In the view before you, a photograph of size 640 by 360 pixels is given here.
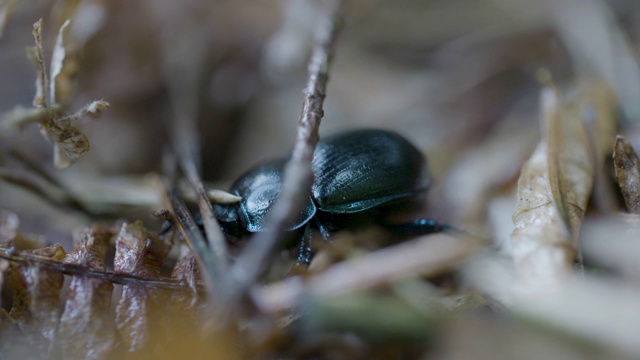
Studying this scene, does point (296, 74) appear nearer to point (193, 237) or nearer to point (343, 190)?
point (343, 190)

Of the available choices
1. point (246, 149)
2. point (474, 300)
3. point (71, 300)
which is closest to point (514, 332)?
point (474, 300)

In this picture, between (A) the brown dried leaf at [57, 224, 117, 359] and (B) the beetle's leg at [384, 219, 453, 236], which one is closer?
(A) the brown dried leaf at [57, 224, 117, 359]

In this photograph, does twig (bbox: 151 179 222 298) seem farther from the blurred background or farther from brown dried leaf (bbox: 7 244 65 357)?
the blurred background

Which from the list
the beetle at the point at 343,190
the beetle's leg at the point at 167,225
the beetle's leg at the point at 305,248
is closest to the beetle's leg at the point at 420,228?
the beetle at the point at 343,190

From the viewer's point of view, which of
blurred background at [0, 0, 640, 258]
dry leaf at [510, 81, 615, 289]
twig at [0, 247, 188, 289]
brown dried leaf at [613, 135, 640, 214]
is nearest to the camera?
dry leaf at [510, 81, 615, 289]

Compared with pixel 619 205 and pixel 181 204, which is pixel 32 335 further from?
pixel 619 205

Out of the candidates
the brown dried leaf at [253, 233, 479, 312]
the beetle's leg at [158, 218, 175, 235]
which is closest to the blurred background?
the beetle's leg at [158, 218, 175, 235]

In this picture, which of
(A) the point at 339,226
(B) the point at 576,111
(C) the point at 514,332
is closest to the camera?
(C) the point at 514,332
